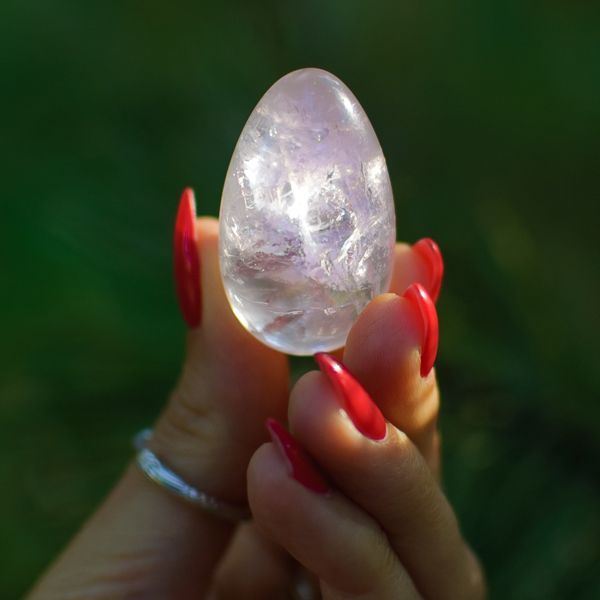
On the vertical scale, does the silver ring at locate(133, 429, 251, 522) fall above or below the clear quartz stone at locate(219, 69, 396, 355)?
below

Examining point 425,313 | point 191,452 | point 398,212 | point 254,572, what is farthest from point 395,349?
point 398,212

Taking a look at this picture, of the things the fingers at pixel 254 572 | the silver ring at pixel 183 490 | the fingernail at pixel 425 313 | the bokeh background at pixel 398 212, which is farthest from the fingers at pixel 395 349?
the bokeh background at pixel 398 212

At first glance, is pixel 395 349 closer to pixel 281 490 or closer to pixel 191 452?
pixel 281 490

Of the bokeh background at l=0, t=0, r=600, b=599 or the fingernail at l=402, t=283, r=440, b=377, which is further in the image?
the bokeh background at l=0, t=0, r=600, b=599

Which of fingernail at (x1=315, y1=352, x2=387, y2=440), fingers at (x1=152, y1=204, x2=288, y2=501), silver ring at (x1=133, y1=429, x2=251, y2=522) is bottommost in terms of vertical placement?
silver ring at (x1=133, y1=429, x2=251, y2=522)

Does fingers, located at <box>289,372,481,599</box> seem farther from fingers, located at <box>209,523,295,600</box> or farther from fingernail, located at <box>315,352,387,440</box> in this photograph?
fingers, located at <box>209,523,295,600</box>

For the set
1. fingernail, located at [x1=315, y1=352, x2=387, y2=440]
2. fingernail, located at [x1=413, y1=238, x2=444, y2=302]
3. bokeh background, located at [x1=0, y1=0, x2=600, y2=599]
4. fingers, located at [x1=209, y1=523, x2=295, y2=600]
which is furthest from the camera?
bokeh background, located at [x1=0, y1=0, x2=600, y2=599]

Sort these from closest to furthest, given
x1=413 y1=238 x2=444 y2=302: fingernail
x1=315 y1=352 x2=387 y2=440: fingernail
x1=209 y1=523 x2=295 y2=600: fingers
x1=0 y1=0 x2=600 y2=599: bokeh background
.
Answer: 1. x1=315 y1=352 x2=387 y2=440: fingernail
2. x1=413 y1=238 x2=444 y2=302: fingernail
3. x1=209 y1=523 x2=295 y2=600: fingers
4. x1=0 y1=0 x2=600 y2=599: bokeh background

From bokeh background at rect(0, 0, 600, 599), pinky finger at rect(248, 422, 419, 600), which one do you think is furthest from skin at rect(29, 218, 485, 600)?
bokeh background at rect(0, 0, 600, 599)
